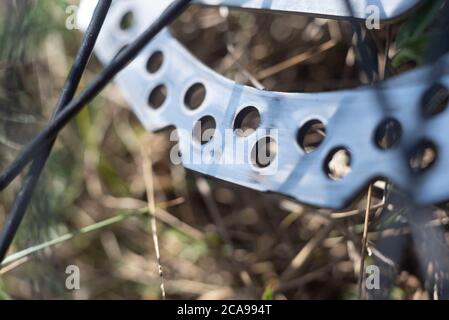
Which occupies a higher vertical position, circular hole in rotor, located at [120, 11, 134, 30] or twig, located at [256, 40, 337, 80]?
twig, located at [256, 40, 337, 80]

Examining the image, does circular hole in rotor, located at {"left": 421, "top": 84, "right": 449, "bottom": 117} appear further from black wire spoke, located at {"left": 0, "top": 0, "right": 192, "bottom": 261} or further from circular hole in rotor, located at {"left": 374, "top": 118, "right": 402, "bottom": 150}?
black wire spoke, located at {"left": 0, "top": 0, "right": 192, "bottom": 261}

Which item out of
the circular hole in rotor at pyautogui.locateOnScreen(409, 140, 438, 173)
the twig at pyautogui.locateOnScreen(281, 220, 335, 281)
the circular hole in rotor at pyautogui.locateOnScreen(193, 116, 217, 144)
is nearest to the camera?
the circular hole in rotor at pyautogui.locateOnScreen(409, 140, 438, 173)

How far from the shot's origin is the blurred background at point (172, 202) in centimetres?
68

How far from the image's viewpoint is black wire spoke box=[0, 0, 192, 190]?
0.40 meters

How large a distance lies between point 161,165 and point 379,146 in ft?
Answer: 1.79

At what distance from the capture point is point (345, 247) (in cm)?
70

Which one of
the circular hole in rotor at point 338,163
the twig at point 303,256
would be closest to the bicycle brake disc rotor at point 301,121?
the circular hole in rotor at point 338,163

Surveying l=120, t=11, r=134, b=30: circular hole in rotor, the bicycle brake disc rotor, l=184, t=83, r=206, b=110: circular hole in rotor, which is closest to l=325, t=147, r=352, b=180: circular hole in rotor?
the bicycle brake disc rotor

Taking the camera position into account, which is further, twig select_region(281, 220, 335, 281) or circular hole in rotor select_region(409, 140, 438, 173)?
twig select_region(281, 220, 335, 281)

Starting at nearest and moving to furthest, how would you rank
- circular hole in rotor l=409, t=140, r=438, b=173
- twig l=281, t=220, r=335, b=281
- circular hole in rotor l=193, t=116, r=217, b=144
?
circular hole in rotor l=409, t=140, r=438, b=173
circular hole in rotor l=193, t=116, r=217, b=144
twig l=281, t=220, r=335, b=281

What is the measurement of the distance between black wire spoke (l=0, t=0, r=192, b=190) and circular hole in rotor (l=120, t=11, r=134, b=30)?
0.16 m

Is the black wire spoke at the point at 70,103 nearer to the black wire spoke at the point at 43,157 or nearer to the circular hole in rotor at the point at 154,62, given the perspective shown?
the black wire spoke at the point at 43,157

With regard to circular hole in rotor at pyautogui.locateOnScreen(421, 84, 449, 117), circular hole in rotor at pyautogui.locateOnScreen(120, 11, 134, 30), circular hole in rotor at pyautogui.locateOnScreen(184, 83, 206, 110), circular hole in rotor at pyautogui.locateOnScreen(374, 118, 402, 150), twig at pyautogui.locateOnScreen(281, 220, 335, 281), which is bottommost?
twig at pyautogui.locateOnScreen(281, 220, 335, 281)

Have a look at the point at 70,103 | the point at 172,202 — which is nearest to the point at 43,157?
the point at 70,103
